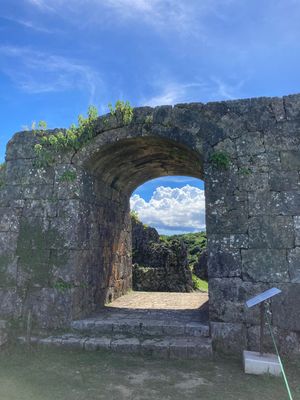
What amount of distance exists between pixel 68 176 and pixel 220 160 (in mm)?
2728

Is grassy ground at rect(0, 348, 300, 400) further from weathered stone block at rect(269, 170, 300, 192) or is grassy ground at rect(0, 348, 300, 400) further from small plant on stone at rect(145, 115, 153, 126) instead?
small plant on stone at rect(145, 115, 153, 126)

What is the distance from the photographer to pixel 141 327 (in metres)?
5.64

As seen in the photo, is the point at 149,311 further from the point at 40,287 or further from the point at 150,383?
the point at 150,383

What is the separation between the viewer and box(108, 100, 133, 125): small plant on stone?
623cm

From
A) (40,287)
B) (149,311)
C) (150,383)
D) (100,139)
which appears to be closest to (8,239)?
(40,287)

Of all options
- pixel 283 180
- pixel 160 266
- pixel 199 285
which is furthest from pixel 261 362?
pixel 199 285

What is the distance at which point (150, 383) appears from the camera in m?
4.20

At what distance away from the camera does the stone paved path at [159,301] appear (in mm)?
7465

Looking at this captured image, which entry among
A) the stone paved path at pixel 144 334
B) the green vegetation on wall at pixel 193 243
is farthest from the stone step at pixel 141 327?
the green vegetation on wall at pixel 193 243

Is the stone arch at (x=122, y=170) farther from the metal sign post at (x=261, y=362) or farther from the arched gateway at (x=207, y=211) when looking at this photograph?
the metal sign post at (x=261, y=362)

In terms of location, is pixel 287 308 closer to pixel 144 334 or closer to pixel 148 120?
pixel 144 334

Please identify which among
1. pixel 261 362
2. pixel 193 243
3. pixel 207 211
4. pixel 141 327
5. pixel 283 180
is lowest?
pixel 261 362

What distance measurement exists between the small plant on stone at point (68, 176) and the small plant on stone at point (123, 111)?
131cm

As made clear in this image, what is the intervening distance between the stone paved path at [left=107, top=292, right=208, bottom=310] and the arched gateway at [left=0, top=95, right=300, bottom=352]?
1.04 meters
